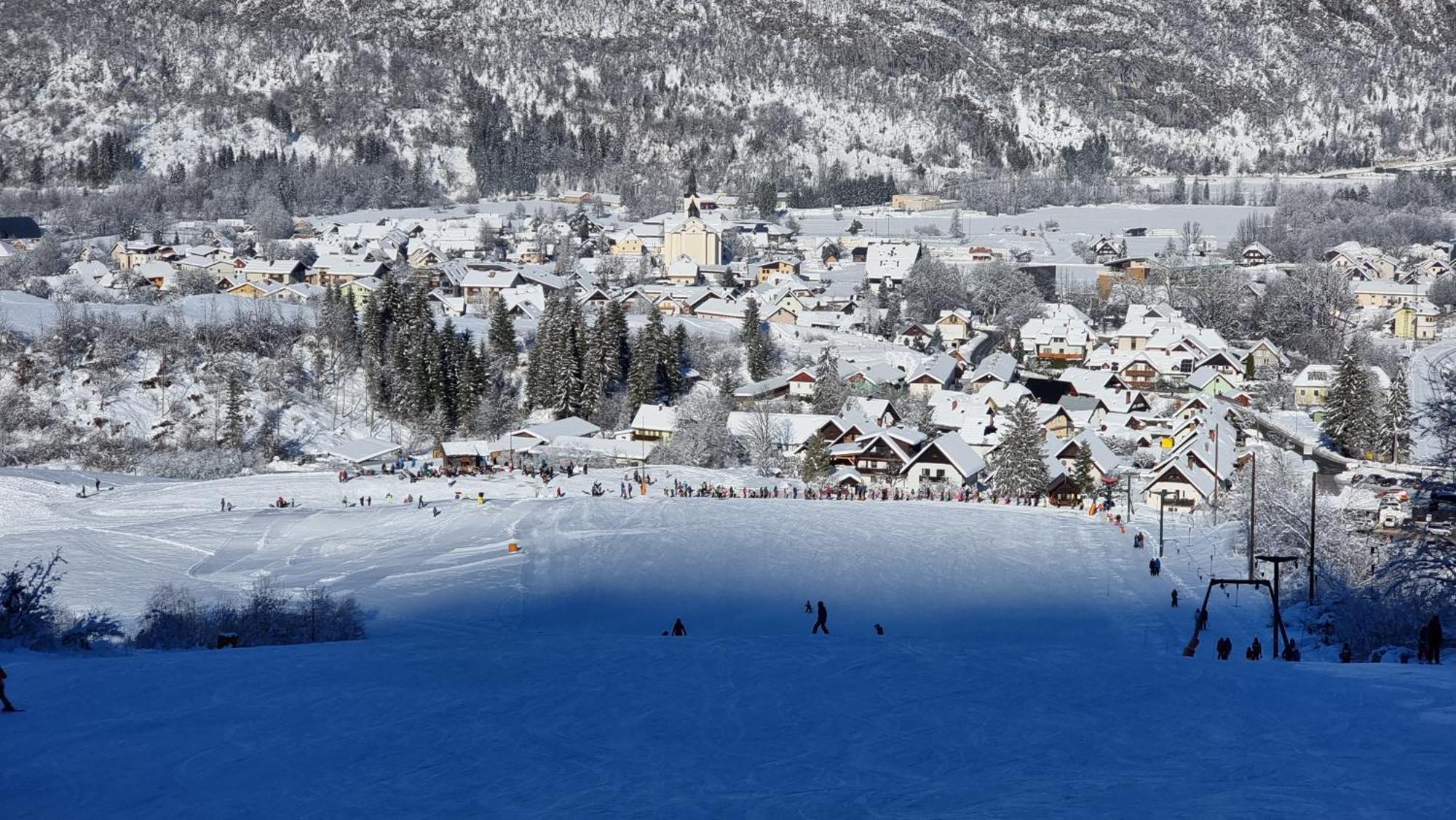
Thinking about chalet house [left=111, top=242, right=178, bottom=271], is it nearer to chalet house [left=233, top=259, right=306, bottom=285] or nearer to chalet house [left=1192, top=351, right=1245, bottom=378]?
chalet house [left=233, top=259, right=306, bottom=285]

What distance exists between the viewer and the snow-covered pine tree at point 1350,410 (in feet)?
121

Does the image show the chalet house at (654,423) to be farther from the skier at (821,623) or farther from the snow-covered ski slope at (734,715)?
the skier at (821,623)

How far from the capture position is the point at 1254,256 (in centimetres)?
7075

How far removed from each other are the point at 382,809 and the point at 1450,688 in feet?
30.1

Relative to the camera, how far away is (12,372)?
41.1 metres

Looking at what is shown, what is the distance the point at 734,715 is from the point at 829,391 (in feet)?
99.5

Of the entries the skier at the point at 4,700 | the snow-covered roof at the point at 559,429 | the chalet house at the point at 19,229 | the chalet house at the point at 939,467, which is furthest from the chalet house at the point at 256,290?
the skier at the point at 4,700

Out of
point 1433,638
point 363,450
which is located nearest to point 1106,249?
point 363,450

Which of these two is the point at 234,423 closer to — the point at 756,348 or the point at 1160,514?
the point at 756,348

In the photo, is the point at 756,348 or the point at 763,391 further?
the point at 756,348

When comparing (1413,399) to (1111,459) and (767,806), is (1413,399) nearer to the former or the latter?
(1111,459)

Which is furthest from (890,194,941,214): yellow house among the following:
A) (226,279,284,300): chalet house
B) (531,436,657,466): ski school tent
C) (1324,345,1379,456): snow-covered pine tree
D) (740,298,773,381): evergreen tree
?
(531,436,657,466): ski school tent

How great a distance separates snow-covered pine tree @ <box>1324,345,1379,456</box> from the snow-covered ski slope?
59.6 feet

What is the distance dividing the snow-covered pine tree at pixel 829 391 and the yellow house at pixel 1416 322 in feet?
90.1
